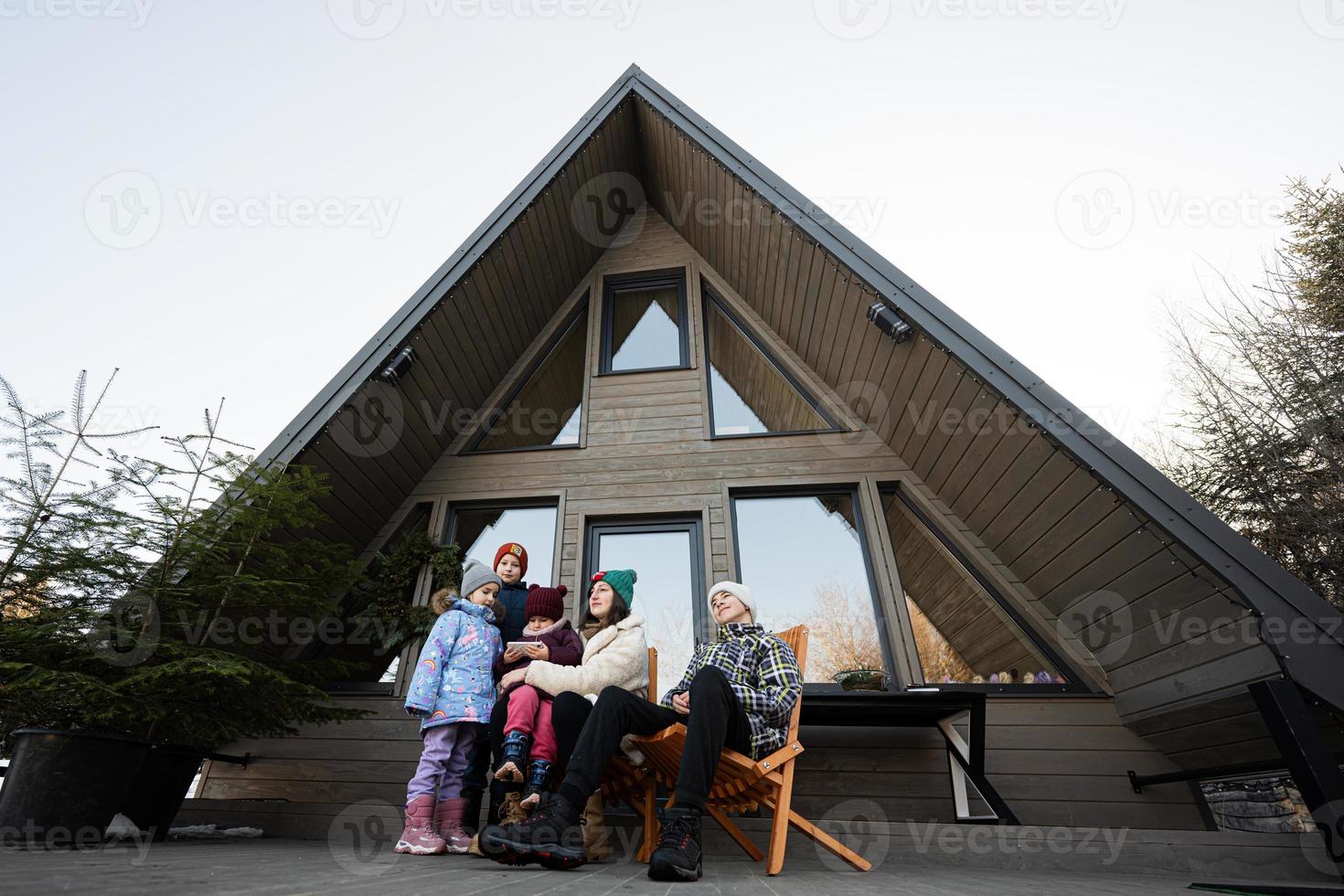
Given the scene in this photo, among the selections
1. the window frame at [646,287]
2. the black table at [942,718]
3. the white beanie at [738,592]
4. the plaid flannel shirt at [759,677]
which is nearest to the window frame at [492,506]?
the window frame at [646,287]

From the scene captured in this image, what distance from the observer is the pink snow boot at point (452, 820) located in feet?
7.61

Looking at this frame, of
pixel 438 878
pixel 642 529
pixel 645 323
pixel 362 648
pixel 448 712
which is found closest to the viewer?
pixel 438 878

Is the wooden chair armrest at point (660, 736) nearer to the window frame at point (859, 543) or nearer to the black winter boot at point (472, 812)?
the black winter boot at point (472, 812)

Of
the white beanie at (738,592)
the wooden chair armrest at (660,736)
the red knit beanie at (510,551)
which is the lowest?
the wooden chair armrest at (660,736)

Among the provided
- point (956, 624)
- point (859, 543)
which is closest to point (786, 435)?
point (859, 543)

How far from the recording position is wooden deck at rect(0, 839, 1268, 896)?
1007mm

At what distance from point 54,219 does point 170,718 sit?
5077 mm

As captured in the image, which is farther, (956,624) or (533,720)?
(956,624)

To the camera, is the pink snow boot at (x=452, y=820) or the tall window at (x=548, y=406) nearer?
the pink snow boot at (x=452, y=820)

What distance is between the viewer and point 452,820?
2346 millimetres

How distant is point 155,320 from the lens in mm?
5836

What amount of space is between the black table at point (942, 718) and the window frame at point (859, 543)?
0.79 ft

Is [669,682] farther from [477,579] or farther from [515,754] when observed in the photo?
[515,754]

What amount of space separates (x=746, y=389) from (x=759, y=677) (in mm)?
3179
